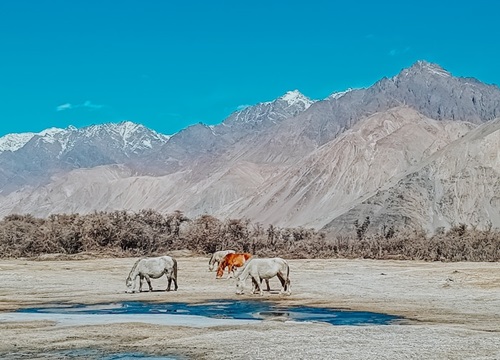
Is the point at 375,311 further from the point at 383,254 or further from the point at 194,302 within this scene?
the point at 383,254

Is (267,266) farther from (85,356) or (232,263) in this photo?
(85,356)

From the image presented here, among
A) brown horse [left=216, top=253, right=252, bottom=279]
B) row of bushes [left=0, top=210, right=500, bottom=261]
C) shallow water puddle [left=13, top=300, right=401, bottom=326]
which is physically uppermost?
row of bushes [left=0, top=210, right=500, bottom=261]

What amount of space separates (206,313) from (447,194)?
320 feet

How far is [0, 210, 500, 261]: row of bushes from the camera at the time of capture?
7319 cm

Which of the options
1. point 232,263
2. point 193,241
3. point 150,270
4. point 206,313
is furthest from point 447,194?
point 206,313

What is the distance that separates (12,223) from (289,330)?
6768cm

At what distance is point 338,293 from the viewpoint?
31.3 meters

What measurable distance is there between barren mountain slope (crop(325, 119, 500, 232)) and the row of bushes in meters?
25.2

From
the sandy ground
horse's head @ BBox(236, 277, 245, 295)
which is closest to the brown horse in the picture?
the sandy ground

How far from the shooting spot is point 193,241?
8112cm

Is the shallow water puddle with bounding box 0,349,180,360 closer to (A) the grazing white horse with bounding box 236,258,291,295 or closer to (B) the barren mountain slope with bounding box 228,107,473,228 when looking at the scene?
(A) the grazing white horse with bounding box 236,258,291,295

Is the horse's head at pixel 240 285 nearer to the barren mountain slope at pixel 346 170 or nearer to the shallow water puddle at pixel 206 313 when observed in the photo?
the shallow water puddle at pixel 206 313

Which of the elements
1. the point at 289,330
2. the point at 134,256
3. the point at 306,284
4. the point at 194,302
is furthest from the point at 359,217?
the point at 289,330

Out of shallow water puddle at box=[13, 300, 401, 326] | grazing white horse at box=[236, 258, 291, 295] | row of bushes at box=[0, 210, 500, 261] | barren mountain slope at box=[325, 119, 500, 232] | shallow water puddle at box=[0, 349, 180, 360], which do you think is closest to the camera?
shallow water puddle at box=[0, 349, 180, 360]
